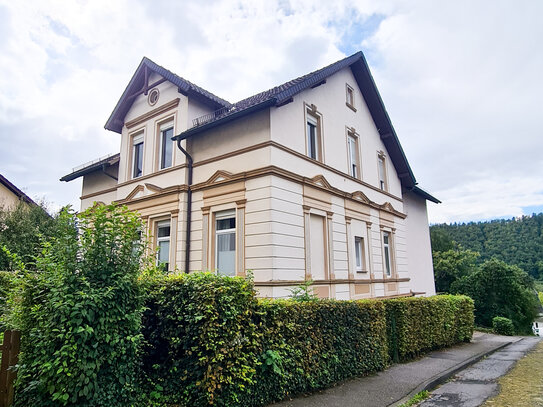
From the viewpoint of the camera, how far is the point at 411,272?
18094 millimetres

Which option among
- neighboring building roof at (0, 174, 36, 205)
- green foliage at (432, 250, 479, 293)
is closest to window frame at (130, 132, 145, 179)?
neighboring building roof at (0, 174, 36, 205)

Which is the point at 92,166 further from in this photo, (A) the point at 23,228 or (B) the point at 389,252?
(B) the point at 389,252

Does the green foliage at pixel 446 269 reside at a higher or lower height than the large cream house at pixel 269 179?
lower

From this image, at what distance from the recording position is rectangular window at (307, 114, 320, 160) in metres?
12.1

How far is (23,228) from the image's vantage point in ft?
48.0

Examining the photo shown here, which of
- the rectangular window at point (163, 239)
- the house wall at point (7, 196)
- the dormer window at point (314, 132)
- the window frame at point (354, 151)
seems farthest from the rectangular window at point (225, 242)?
the house wall at point (7, 196)

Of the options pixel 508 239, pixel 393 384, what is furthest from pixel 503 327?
pixel 508 239

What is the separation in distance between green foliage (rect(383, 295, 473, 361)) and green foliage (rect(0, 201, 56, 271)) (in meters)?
12.2

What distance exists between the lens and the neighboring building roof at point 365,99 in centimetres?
1016

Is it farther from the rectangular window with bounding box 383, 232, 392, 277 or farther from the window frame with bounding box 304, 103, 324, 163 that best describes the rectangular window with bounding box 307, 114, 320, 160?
the rectangular window with bounding box 383, 232, 392, 277

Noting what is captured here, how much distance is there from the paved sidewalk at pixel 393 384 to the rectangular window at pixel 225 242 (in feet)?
15.2

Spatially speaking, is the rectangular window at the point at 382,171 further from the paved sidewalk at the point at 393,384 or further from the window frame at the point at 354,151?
the paved sidewalk at the point at 393,384

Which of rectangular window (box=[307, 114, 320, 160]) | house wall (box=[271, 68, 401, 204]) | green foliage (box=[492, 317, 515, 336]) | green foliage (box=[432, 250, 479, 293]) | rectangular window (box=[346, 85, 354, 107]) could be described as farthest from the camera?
green foliage (box=[432, 250, 479, 293])

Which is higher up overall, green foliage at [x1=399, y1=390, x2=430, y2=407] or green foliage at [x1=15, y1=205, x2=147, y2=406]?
green foliage at [x1=15, y1=205, x2=147, y2=406]
